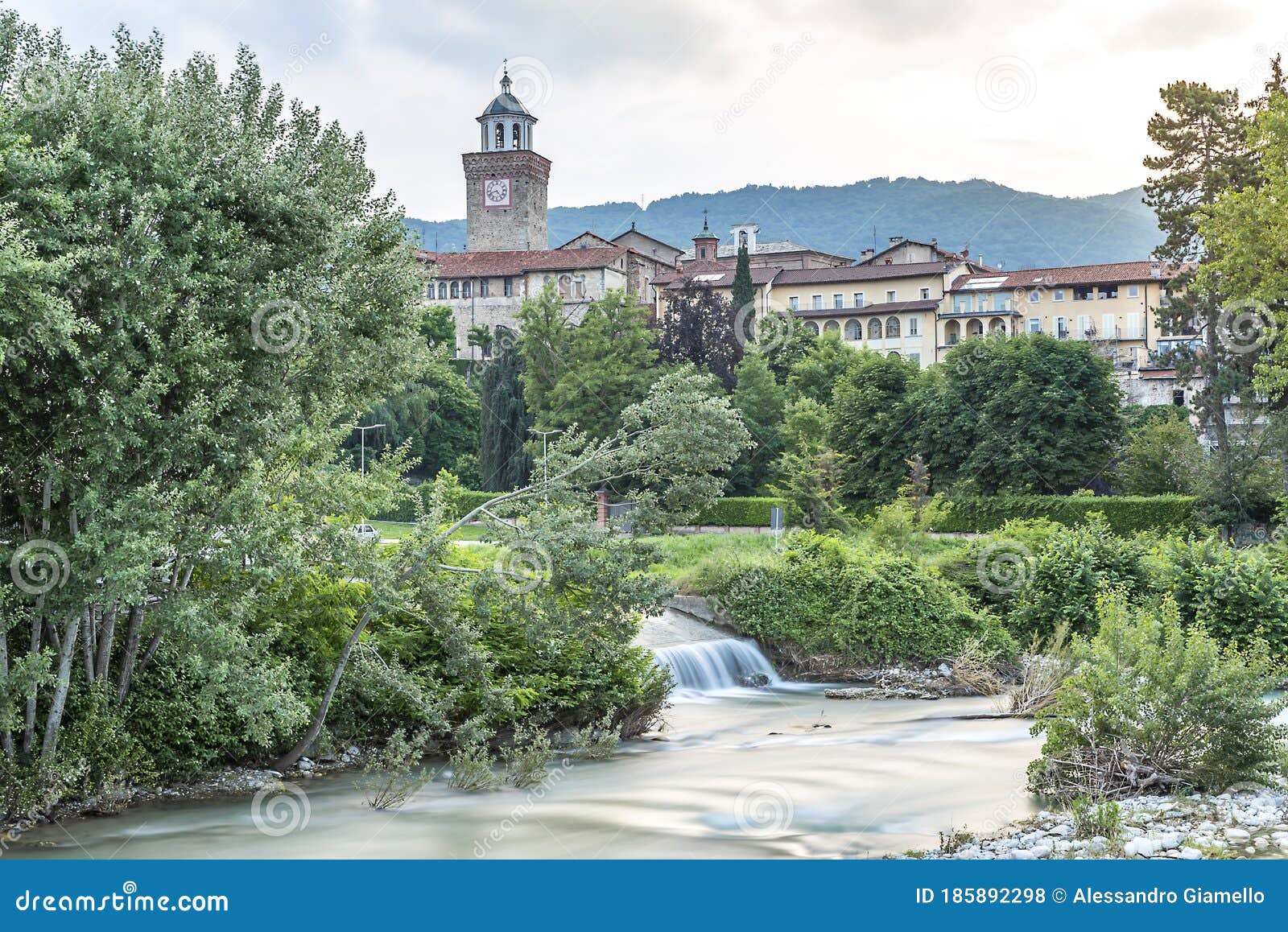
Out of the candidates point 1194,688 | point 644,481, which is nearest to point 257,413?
point 644,481

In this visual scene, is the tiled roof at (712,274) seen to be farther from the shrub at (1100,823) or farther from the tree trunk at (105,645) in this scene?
the shrub at (1100,823)

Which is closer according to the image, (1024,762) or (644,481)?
(644,481)

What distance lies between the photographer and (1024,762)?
57.9ft

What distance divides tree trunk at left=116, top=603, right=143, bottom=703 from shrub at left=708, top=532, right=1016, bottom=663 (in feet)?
49.3

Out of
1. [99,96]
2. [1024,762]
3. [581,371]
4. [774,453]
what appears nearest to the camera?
[99,96]

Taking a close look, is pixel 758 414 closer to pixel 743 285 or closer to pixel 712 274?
pixel 743 285

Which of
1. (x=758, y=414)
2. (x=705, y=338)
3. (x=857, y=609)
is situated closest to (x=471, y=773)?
(x=857, y=609)

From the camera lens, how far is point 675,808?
49.9 ft

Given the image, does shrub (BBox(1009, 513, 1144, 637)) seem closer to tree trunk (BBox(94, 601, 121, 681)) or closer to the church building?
tree trunk (BBox(94, 601, 121, 681))

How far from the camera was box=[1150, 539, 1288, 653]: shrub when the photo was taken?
24844mm

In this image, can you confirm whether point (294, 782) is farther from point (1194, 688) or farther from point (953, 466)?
point (953, 466)

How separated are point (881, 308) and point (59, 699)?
92549mm

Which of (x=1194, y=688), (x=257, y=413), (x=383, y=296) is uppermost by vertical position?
(x=383, y=296)

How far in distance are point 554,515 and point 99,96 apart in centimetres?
662
